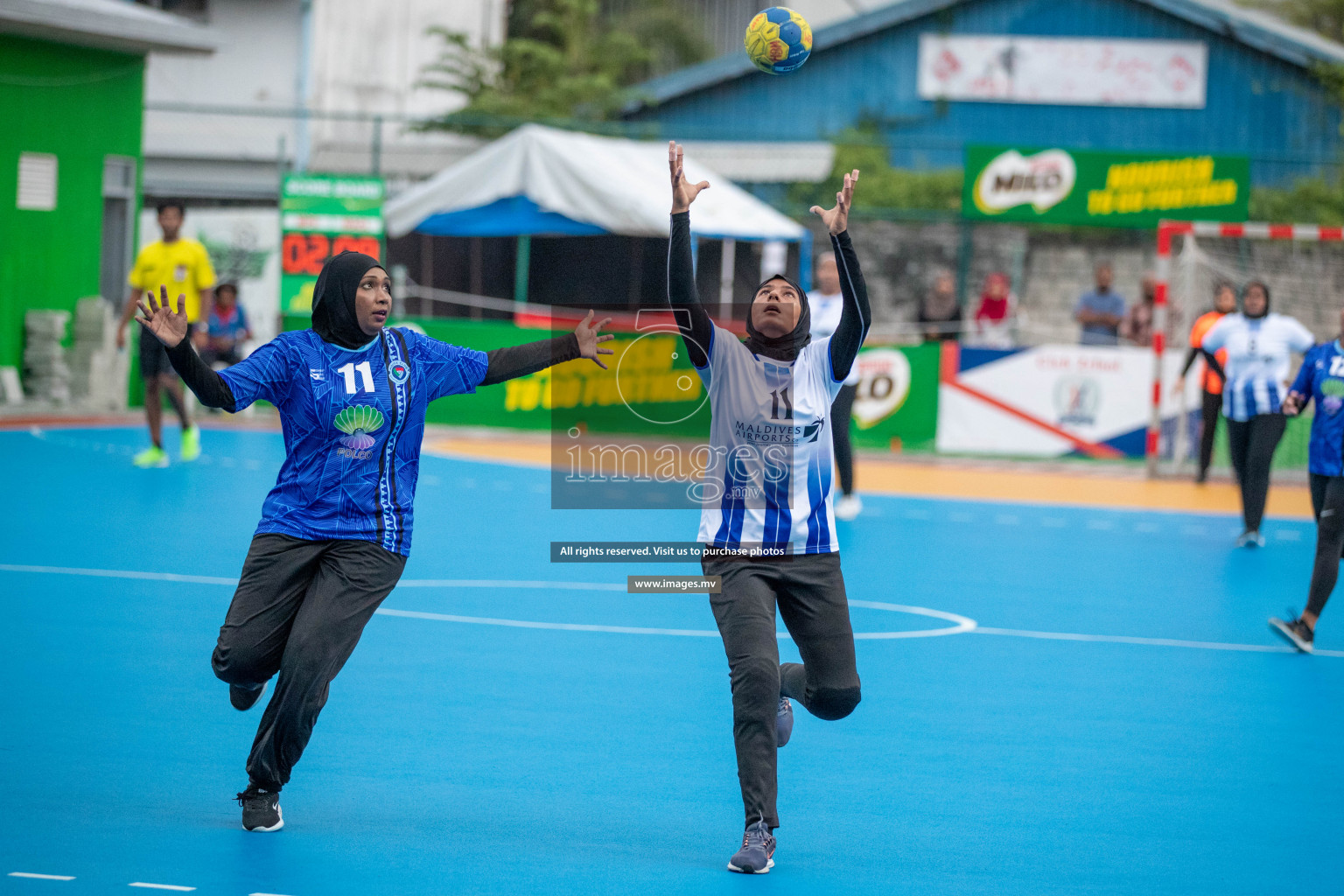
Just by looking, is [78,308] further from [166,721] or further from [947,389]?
[166,721]

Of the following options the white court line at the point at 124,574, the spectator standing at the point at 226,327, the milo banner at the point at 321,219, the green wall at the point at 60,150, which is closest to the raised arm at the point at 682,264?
the white court line at the point at 124,574

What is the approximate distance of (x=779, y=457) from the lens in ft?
17.5

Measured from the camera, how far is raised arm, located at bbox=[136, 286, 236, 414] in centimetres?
491

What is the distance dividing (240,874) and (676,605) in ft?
18.0

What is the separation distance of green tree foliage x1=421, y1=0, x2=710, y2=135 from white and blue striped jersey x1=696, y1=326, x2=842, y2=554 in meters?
23.6

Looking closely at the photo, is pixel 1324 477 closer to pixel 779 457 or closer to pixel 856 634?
pixel 856 634

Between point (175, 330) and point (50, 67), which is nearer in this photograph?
point (175, 330)

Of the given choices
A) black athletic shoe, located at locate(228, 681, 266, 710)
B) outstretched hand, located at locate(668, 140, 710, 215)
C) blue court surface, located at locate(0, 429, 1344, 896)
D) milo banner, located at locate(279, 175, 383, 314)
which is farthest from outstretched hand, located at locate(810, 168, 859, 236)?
milo banner, located at locate(279, 175, 383, 314)

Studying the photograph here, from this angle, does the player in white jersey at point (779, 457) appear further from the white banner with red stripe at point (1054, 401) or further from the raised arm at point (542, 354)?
the white banner with red stripe at point (1054, 401)

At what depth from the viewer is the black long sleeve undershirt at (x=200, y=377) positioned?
4.90 meters

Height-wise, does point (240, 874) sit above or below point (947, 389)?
below

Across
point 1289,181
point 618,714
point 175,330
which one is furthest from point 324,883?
point 1289,181

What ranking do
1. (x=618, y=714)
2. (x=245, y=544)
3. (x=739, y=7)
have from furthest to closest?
(x=739, y=7), (x=245, y=544), (x=618, y=714)

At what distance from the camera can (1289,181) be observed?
94.0 ft
